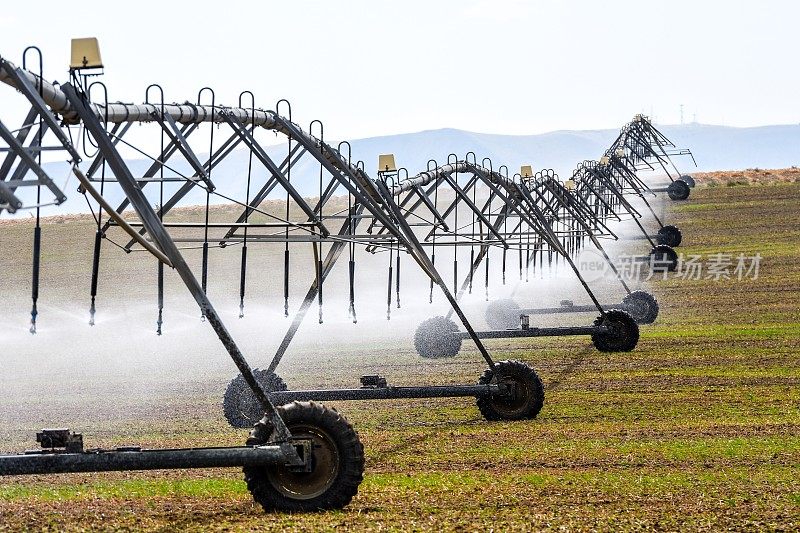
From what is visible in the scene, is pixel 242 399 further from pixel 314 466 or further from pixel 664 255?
pixel 664 255

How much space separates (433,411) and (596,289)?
87.5ft

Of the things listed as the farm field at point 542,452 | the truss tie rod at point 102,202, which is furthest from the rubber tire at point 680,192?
the truss tie rod at point 102,202

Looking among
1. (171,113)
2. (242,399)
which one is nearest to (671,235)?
(242,399)

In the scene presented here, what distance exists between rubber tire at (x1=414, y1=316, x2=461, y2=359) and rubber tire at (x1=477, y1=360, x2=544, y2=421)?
8956mm

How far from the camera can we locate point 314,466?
10469mm

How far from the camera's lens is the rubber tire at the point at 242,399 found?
1672 centimetres

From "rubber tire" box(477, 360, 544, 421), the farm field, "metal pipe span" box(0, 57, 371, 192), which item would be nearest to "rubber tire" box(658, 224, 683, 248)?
the farm field

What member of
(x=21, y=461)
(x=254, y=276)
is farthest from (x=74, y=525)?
(x=254, y=276)

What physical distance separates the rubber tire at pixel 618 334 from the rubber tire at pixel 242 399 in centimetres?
1141

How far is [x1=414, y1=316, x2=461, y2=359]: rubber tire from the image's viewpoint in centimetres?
2634

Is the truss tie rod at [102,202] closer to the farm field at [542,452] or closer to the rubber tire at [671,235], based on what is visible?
the farm field at [542,452]

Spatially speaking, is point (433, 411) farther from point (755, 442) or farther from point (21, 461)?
point (21, 461)

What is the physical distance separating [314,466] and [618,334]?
17.2 metres

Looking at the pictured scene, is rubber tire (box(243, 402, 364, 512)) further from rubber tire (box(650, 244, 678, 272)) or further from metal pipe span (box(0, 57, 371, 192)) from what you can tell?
rubber tire (box(650, 244, 678, 272))
